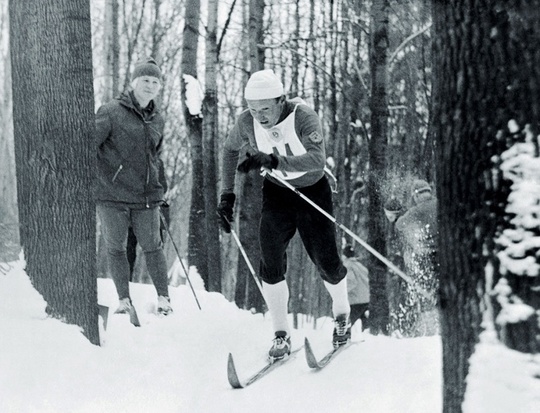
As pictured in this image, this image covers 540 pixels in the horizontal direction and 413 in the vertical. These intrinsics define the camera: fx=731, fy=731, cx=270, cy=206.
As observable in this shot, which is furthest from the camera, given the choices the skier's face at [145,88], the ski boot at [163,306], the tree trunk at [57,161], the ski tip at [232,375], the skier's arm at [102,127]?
the ski boot at [163,306]

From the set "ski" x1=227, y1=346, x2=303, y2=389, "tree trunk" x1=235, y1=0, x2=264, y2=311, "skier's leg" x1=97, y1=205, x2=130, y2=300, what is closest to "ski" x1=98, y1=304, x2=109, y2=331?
"skier's leg" x1=97, y1=205, x2=130, y2=300

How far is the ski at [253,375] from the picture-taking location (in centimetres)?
411

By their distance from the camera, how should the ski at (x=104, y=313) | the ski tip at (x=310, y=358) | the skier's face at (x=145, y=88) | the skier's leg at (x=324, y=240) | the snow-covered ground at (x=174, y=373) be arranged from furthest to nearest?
1. the skier's face at (x=145, y=88)
2. the ski at (x=104, y=313)
3. the skier's leg at (x=324, y=240)
4. the ski tip at (x=310, y=358)
5. the snow-covered ground at (x=174, y=373)

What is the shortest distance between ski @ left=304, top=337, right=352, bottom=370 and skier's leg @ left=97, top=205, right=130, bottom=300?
192cm

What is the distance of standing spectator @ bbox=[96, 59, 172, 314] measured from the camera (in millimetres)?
5781

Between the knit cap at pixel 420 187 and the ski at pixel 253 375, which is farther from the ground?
the knit cap at pixel 420 187

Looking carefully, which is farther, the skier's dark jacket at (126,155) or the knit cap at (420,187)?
the knit cap at (420,187)

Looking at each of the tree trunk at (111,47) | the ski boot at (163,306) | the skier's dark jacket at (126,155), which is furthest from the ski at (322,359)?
the tree trunk at (111,47)

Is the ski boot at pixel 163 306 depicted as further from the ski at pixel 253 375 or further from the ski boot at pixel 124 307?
the ski at pixel 253 375

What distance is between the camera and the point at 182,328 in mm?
5508

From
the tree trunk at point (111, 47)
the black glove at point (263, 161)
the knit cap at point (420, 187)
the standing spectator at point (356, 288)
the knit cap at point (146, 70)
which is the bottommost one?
the standing spectator at point (356, 288)

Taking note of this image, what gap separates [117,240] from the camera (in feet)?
19.0

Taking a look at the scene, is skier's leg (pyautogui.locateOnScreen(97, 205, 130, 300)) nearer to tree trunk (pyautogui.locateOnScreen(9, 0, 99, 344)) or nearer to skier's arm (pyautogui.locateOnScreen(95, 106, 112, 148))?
skier's arm (pyautogui.locateOnScreen(95, 106, 112, 148))

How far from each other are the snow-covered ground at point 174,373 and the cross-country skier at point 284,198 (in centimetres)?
36
